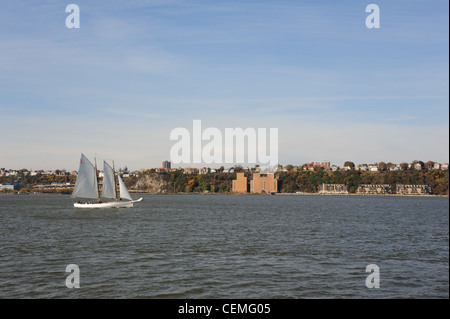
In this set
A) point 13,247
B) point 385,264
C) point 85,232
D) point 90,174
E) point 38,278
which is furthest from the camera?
point 90,174

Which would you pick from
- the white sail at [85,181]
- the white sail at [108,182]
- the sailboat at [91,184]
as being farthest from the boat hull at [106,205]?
the white sail at [85,181]

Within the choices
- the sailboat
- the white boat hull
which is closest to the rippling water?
the sailboat

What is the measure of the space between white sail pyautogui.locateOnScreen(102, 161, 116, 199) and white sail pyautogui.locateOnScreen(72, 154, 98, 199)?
2.01m

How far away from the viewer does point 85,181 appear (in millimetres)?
80312

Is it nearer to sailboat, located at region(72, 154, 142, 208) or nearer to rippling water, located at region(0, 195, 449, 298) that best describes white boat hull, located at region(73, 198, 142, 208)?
sailboat, located at region(72, 154, 142, 208)

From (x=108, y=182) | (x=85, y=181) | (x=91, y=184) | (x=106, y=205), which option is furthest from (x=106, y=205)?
(x=85, y=181)

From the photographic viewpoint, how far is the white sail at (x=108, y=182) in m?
83.1

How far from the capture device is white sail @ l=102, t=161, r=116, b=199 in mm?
83050

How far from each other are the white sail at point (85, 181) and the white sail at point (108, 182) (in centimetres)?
201

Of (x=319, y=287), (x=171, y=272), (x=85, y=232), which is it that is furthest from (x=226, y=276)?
(x=85, y=232)

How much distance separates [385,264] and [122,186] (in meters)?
72.6

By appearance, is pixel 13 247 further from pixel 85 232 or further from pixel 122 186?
pixel 122 186

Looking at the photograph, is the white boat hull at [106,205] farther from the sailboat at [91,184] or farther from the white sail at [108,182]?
the white sail at [108,182]
